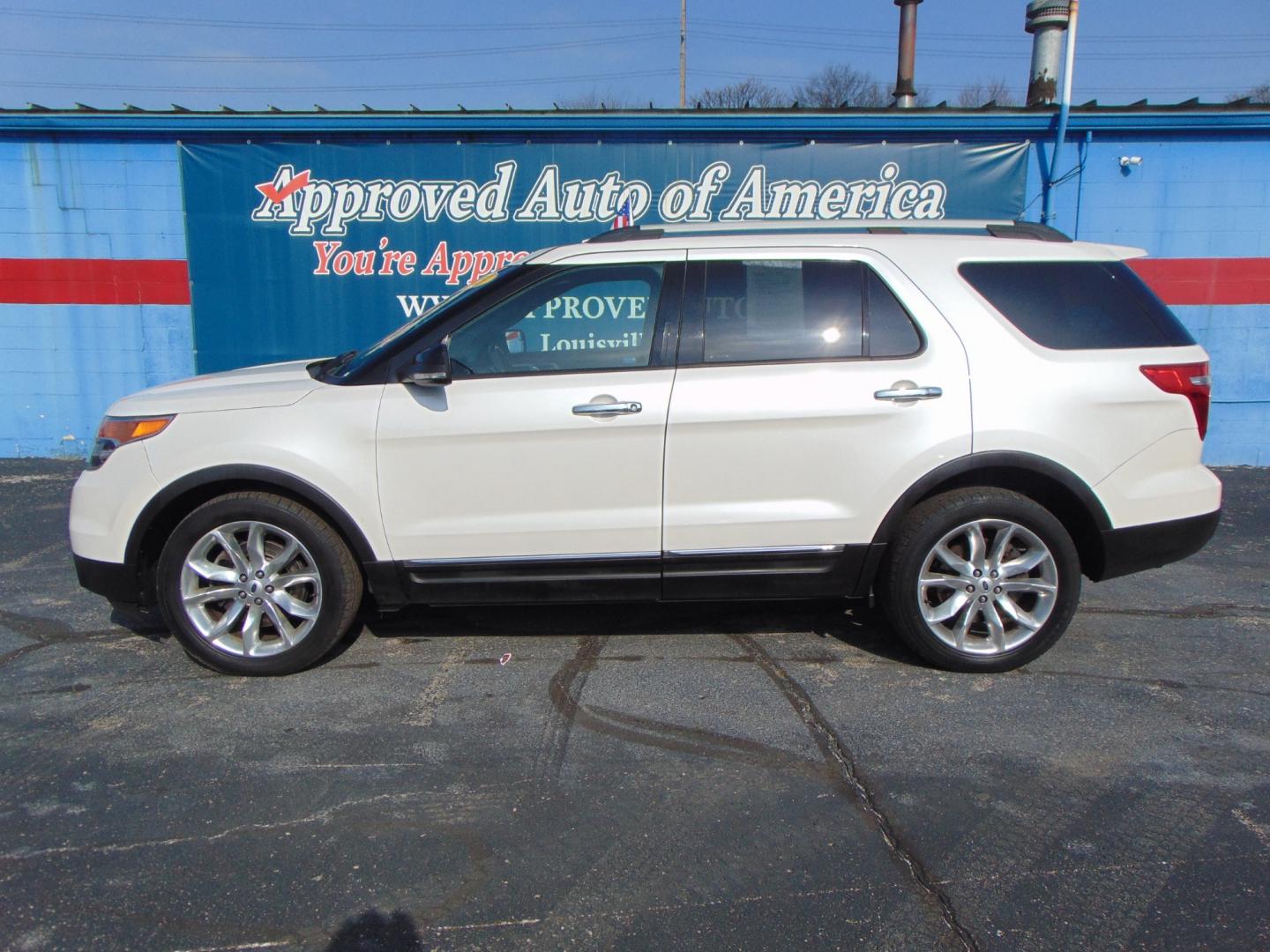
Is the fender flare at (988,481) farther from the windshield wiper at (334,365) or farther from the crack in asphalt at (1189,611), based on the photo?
the windshield wiper at (334,365)

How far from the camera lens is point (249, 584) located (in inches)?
162

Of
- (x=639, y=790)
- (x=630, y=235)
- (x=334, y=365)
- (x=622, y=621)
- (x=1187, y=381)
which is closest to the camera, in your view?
(x=639, y=790)

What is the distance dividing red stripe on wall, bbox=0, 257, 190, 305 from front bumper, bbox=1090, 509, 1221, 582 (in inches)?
331

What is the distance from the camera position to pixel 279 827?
303 centimetres

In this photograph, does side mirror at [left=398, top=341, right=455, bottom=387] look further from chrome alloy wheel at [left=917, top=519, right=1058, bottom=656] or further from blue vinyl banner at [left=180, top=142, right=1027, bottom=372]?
blue vinyl banner at [left=180, top=142, right=1027, bottom=372]

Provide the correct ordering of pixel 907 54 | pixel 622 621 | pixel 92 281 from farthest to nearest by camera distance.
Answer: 1. pixel 907 54
2. pixel 92 281
3. pixel 622 621

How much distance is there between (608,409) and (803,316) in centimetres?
95

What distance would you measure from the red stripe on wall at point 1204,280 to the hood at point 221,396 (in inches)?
306

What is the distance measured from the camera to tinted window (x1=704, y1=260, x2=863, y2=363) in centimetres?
406

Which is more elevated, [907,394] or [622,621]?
[907,394]

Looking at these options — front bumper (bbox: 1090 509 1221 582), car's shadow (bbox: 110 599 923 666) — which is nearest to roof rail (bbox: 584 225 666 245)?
car's shadow (bbox: 110 599 923 666)

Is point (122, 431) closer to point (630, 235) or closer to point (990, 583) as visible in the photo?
point (630, 235)

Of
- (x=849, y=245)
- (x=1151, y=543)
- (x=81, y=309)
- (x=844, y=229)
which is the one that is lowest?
(x=1151, y=543)

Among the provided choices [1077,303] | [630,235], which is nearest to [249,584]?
[630,235]
